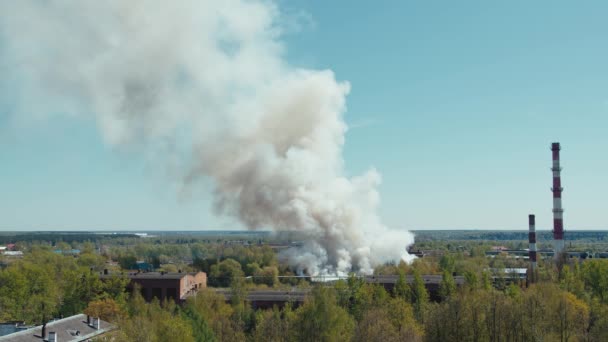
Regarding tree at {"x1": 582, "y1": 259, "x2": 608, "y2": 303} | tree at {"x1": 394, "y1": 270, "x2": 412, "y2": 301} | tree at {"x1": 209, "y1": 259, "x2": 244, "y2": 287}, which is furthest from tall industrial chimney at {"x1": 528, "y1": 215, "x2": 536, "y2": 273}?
tree at {"x1": 209, "y1": 259, "x2": 244, "y2": 287}

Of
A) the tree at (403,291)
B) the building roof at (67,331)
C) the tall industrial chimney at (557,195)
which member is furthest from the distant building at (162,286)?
the tall industrial chimney at (557,195)

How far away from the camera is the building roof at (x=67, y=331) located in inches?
1302

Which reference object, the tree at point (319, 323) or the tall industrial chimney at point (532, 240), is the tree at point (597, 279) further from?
the tree at point (319, 323)

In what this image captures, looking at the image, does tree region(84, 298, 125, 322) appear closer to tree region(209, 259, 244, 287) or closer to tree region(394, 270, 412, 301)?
tree region(394, 270, 412, 301)

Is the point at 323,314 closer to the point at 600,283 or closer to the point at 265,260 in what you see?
the point at 600,283

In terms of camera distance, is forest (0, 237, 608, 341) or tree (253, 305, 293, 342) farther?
tree (253, 305, 293, 342)

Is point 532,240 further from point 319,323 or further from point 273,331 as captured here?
point 319,323

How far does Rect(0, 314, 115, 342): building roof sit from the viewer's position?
108ft

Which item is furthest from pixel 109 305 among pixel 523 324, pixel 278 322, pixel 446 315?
pixel 523 324

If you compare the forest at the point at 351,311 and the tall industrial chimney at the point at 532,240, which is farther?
the tall industrial chimney at the point at 532,240

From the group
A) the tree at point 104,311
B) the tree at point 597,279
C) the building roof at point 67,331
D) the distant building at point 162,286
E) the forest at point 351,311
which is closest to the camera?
the forest at point 351,311

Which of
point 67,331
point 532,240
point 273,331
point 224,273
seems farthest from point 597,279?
point 224,273

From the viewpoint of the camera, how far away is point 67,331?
3625cm

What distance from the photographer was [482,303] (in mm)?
33281
